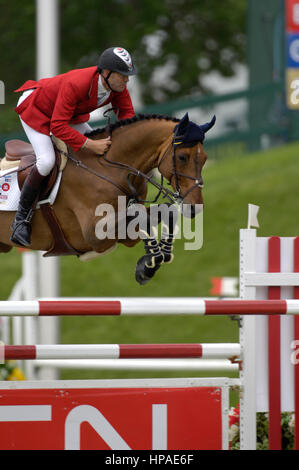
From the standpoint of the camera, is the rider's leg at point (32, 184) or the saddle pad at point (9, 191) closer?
the rider's leg at point (32, 184)

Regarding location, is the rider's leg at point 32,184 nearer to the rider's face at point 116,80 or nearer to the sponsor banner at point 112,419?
the rider's face at point 116,80

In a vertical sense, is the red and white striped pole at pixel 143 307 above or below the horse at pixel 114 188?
below

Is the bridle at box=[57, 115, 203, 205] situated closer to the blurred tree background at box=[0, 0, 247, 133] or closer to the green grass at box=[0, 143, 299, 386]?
the green grass at box=[0, 143, 299, 386]

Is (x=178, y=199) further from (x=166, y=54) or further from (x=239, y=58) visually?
(x=239, y=58)

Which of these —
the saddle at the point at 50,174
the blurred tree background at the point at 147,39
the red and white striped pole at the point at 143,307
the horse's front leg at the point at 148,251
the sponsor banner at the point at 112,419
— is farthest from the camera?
the blurred tree background at the point at 147,39

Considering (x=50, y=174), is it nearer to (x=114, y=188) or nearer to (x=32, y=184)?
(x=32, y=184)

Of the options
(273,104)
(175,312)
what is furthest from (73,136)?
(273,104)

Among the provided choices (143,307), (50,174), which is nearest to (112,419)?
(143,307)

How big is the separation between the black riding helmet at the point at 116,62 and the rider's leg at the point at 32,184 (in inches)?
20.5

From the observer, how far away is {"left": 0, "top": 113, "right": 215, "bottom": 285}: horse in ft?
14.8

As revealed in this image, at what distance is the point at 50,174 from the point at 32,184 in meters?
0.14

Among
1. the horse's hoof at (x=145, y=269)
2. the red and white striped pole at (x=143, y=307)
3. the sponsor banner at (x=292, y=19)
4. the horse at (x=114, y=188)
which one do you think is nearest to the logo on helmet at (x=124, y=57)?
the horse at (x=114, y=188)

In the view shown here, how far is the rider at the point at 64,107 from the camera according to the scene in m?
4.33

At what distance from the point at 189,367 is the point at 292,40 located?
502 centimetres
